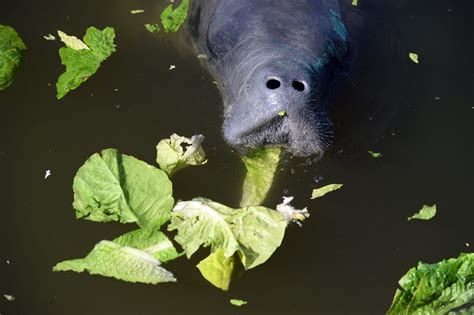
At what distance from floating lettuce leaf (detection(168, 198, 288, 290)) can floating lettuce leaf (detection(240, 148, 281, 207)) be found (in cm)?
Answer: 24

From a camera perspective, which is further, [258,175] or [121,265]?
[258,175]

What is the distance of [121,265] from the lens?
12.2ft

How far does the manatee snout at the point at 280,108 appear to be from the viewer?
3.64 meters

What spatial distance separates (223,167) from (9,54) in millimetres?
1598

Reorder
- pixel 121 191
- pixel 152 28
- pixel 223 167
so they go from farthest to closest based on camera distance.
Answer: pixel 152 28 < pixel 223 167 < pixel 121 191

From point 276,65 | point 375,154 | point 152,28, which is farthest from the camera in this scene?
point 152,28

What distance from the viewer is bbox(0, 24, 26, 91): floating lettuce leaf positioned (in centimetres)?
464

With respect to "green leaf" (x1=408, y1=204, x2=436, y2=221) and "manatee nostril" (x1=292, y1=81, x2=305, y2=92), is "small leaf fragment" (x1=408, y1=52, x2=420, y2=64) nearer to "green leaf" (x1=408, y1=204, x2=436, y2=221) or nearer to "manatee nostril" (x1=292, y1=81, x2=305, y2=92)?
"green leaf" (x1=408, y1=204, x2=436, y2=221)

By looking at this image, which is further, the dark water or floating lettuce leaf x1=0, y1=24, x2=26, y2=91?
floating lettuce leaf x1=0, y1=24, x2=26, y2=91

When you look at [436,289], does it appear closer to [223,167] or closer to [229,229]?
[229,229]

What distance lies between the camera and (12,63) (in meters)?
4.70

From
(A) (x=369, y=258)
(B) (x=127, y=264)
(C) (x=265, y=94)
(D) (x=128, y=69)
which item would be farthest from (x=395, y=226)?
(D) (x=128, y=69)

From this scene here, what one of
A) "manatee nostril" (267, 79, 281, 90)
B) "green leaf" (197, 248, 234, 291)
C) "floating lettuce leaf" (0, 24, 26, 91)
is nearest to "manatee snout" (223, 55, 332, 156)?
"manatee nostril" (267, 79, 281, 90)

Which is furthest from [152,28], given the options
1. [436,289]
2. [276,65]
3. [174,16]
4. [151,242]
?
[436,289]
